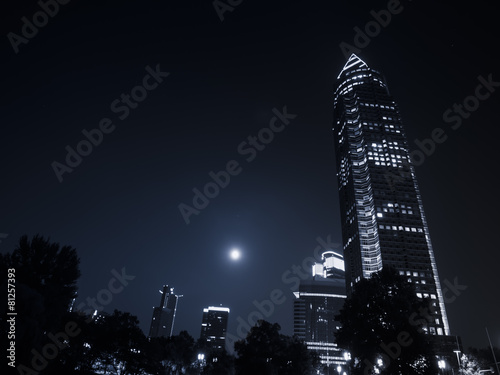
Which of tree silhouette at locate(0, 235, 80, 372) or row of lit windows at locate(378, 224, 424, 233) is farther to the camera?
row of lit windows at locate(378, 224, 424, 233)

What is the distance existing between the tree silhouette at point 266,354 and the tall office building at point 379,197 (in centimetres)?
8899

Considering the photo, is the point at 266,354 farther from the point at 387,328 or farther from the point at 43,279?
the point at 43,279

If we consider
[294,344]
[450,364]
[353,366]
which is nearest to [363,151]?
[450,364]

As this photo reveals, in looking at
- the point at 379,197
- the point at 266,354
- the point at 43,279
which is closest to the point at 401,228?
the point at 379,197

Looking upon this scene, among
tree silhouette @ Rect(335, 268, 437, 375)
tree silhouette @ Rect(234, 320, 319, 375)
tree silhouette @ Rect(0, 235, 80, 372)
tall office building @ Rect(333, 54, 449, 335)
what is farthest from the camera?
tall office building @ Rect(333, 54, 449, 335)

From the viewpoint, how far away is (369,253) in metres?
146

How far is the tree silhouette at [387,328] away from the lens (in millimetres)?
37594

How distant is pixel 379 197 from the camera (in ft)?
504

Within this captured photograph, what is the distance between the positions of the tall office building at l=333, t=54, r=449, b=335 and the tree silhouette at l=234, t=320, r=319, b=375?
89.0m

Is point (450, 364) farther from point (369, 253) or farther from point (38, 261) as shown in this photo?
point (38, 261)

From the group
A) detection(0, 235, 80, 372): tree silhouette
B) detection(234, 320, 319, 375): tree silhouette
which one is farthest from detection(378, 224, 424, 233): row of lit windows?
detection(0, 235, 80, 372): tree silhouette

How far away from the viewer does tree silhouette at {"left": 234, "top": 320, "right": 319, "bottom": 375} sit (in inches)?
1977

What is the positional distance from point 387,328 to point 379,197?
402 ft

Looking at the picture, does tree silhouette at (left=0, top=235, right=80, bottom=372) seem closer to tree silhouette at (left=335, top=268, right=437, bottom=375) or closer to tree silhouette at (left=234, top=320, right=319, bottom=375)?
tree silhouette at (left=234, top=320, right=319, bottom=375)
